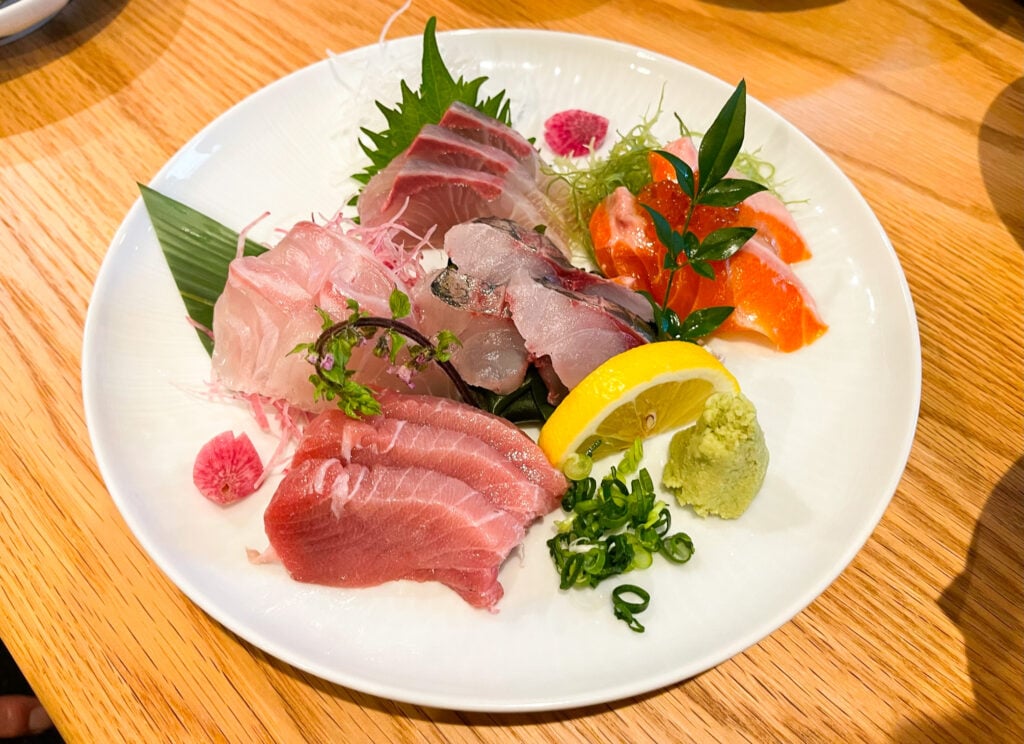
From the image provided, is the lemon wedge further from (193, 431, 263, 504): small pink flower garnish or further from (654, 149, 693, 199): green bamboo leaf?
(193, 431, 263, 504): small pink flower garnish

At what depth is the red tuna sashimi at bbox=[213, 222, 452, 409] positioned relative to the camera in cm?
215

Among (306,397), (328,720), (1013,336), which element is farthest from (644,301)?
(328,720)

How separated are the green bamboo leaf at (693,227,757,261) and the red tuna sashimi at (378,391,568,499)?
787mm

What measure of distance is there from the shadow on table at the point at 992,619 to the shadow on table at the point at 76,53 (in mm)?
3750

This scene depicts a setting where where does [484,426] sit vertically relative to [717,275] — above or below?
below

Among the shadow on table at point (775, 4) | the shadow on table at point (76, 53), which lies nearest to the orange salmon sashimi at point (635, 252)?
the shadow on table at point (775, 4)

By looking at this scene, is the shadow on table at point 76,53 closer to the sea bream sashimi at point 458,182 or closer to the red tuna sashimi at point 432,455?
the sea bream sashimi at point 458,182

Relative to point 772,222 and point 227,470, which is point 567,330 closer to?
point 772,222

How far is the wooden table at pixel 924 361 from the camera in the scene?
5.82 feet

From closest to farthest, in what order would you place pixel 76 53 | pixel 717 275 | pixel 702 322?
pixel 702 322 < pixel 717 275 < pixel 76 53

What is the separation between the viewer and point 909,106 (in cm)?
312

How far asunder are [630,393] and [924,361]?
118 centimetres

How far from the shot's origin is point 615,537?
6.25 ft

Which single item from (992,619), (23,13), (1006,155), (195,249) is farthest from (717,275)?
(23,13)
